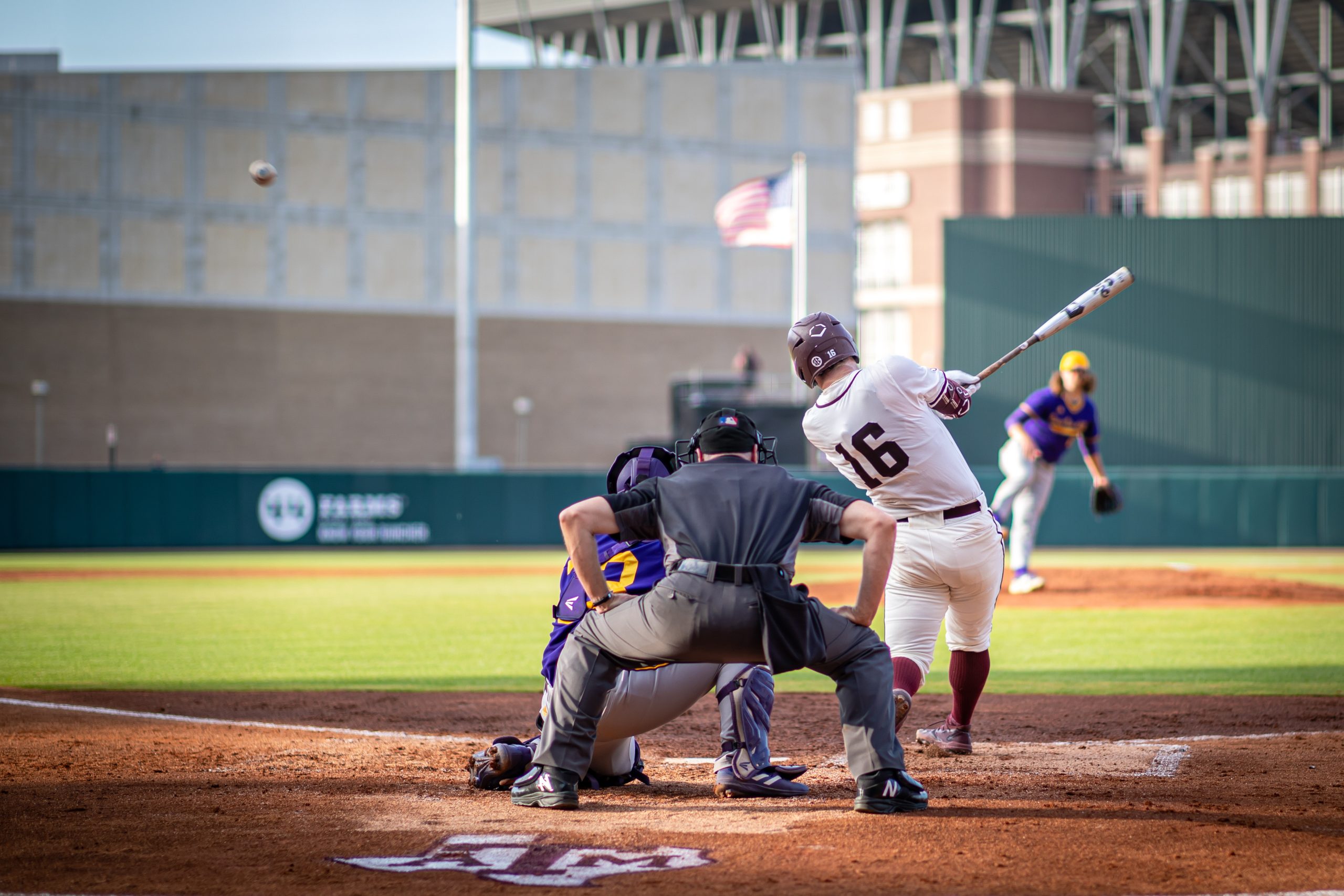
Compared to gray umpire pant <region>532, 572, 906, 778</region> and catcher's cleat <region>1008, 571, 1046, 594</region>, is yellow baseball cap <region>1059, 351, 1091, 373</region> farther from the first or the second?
gray umpire pant <region>532, 572, 906, 778</region>

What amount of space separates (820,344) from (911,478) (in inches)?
29.6

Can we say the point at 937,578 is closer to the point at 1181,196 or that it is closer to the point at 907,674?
the point at 907,674

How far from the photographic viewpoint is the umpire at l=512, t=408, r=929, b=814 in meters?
4.46

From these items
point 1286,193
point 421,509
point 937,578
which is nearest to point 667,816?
point 937,578

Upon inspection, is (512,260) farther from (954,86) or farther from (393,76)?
(954,86)

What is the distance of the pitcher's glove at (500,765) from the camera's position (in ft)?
17.2

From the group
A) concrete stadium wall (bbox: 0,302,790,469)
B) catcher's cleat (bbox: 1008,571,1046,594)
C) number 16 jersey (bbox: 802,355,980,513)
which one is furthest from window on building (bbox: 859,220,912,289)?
number 16 jersey (bbox: 802,355,980,513)

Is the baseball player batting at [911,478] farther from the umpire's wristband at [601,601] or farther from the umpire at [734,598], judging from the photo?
the umpire's wristband at [601,601]

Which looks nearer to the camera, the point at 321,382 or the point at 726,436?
the point at 726,436

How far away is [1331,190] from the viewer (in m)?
54.6

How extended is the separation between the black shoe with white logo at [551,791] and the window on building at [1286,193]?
58.1 metres

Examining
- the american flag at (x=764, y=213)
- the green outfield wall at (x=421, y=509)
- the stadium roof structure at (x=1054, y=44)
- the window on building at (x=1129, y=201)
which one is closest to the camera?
the green outfield wall at (x=421, y=509)

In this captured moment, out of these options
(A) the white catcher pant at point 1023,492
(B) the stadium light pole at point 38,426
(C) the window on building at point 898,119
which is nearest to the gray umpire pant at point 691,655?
(A) the white catcher pant at point 1023,492

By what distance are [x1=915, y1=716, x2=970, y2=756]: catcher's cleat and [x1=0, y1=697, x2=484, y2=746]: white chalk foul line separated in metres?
2.28
